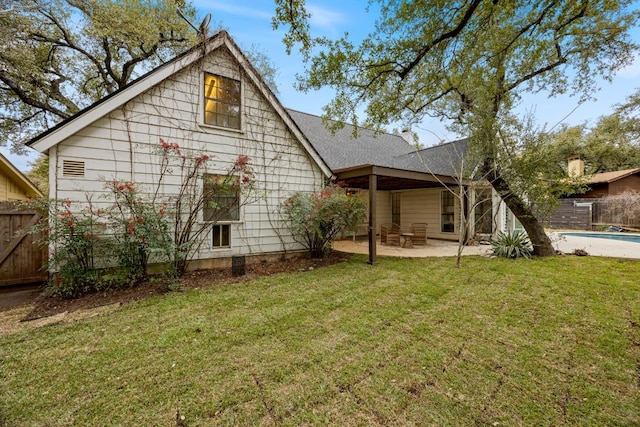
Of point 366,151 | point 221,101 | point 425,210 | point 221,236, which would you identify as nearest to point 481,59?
point 366,151

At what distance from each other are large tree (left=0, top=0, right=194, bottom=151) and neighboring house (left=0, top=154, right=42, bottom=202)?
301cm

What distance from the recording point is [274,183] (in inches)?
279

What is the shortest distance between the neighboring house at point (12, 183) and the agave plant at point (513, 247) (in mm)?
15135

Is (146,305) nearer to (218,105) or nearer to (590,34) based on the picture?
(218,105)

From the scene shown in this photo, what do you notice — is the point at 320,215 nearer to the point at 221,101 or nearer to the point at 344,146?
the point at 221,101

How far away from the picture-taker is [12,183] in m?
9.36

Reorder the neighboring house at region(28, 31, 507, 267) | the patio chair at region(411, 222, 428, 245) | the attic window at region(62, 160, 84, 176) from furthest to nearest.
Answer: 1. the patio chair at region(411, 222, 428, 245)
2. the neighboring house at region(28, 31, 507, 267)
3. the attic window at region(62, 160, 84, 176)

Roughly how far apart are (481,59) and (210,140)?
7.86 m

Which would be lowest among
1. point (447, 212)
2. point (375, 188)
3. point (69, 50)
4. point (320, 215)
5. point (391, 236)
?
point (391, 236)

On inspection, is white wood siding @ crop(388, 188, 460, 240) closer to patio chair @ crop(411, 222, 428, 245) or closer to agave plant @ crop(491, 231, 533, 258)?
patio chair @ crop(411, 222, 428, 245)

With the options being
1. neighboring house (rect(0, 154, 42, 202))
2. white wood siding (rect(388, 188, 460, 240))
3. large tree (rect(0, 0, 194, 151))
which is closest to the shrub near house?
white wood siding (rect(388, 188, 460, 240))

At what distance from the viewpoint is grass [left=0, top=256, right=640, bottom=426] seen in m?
2.01

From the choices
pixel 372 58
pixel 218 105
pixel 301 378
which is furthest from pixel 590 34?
pixel 301 378

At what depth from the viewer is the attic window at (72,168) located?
4816 mm
